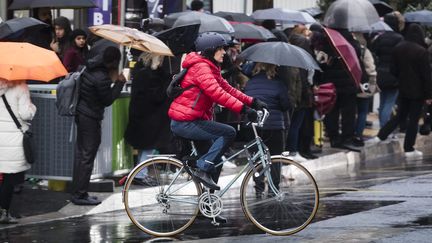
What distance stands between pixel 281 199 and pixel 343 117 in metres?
7.59

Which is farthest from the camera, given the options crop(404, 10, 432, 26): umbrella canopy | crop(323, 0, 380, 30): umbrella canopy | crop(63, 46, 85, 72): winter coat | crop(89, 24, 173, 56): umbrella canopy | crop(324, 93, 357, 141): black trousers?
crop(404, 10, 432, 26): umbrella canopy

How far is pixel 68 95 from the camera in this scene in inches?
490

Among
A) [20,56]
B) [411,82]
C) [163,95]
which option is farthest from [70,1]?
[411,82]

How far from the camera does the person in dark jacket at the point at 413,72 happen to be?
18.0m

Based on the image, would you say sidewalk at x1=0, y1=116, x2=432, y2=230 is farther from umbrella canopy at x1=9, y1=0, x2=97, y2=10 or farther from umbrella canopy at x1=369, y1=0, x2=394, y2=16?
umbrella canopy at x1=369, y1=0, x2=394, y2=16

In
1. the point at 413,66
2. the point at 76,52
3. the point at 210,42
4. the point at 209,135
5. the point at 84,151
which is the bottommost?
the point at 413,66

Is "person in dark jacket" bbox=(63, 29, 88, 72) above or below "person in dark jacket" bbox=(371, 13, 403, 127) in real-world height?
above

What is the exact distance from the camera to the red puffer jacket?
34.6 ft

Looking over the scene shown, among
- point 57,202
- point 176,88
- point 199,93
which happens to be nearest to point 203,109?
point 199,93

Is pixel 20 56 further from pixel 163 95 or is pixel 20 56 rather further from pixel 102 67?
pixel 163 95

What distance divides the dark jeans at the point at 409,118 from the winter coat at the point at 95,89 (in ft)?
23.1

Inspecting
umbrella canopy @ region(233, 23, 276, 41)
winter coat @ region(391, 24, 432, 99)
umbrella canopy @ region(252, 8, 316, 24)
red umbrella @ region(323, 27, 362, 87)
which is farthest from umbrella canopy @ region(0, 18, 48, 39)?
Answer: umbrella canopy @ region(252, 8, 316, 24)

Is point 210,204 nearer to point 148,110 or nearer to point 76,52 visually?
point 148,110

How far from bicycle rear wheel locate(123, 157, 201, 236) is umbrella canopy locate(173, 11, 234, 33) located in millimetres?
5097
